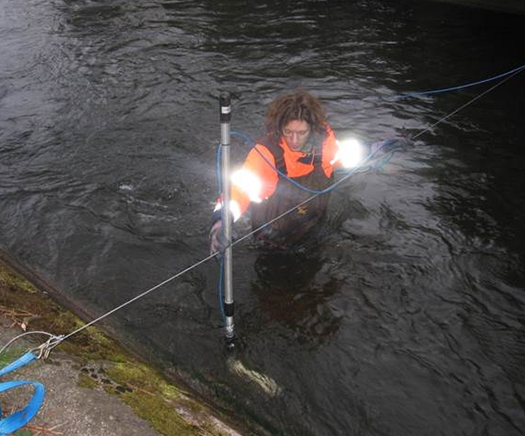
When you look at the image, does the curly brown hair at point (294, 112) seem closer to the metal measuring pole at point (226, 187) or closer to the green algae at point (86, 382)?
the metal measuring pole at point (226, 187)

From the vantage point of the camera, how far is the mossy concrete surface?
2821mm

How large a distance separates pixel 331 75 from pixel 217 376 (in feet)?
25.0

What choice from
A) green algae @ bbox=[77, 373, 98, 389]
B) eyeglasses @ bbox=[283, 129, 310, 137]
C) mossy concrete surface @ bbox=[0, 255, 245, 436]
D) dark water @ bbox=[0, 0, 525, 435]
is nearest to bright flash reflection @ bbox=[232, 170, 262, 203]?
eyeglasses @ bbox=[283, 129, 310, 137]

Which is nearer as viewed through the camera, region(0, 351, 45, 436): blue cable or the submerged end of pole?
region(0, 351, 45, 436): blue cable

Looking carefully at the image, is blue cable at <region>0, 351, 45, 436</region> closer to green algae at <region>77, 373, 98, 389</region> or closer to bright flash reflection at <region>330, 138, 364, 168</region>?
green algae at <region>77, 373, 98, 389</region>

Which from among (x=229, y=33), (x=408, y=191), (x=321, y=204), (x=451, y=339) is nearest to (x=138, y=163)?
(x=321, y=204)

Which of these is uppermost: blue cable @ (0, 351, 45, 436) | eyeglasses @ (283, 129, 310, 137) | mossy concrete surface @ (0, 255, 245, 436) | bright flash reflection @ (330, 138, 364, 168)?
eyeglasses @ (283, 129, 310, 137)

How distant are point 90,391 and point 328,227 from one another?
388 centimetres

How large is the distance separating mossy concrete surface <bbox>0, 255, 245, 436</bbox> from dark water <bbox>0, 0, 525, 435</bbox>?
2.70ft

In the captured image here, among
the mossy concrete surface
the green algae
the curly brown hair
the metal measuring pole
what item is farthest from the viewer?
the curly brown hair

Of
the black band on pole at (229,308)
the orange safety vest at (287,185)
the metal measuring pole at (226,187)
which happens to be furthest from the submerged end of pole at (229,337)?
the orange safety vest at (287,185)

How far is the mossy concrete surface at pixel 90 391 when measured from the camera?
2.82 meters

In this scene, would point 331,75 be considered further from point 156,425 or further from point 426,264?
point 156,425

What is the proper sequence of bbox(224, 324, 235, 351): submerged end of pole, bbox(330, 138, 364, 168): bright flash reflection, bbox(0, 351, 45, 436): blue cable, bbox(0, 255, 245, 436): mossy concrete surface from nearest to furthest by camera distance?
1. bbox(0, 351, 45, 436): blue cable
2. bbox(0, 255, 245, 436): mossy concrete surface
3. bbox(224, 324, 235, 351): submerged end of pole
4. bbox(330, 138, 364, 168): bright flash reflection
